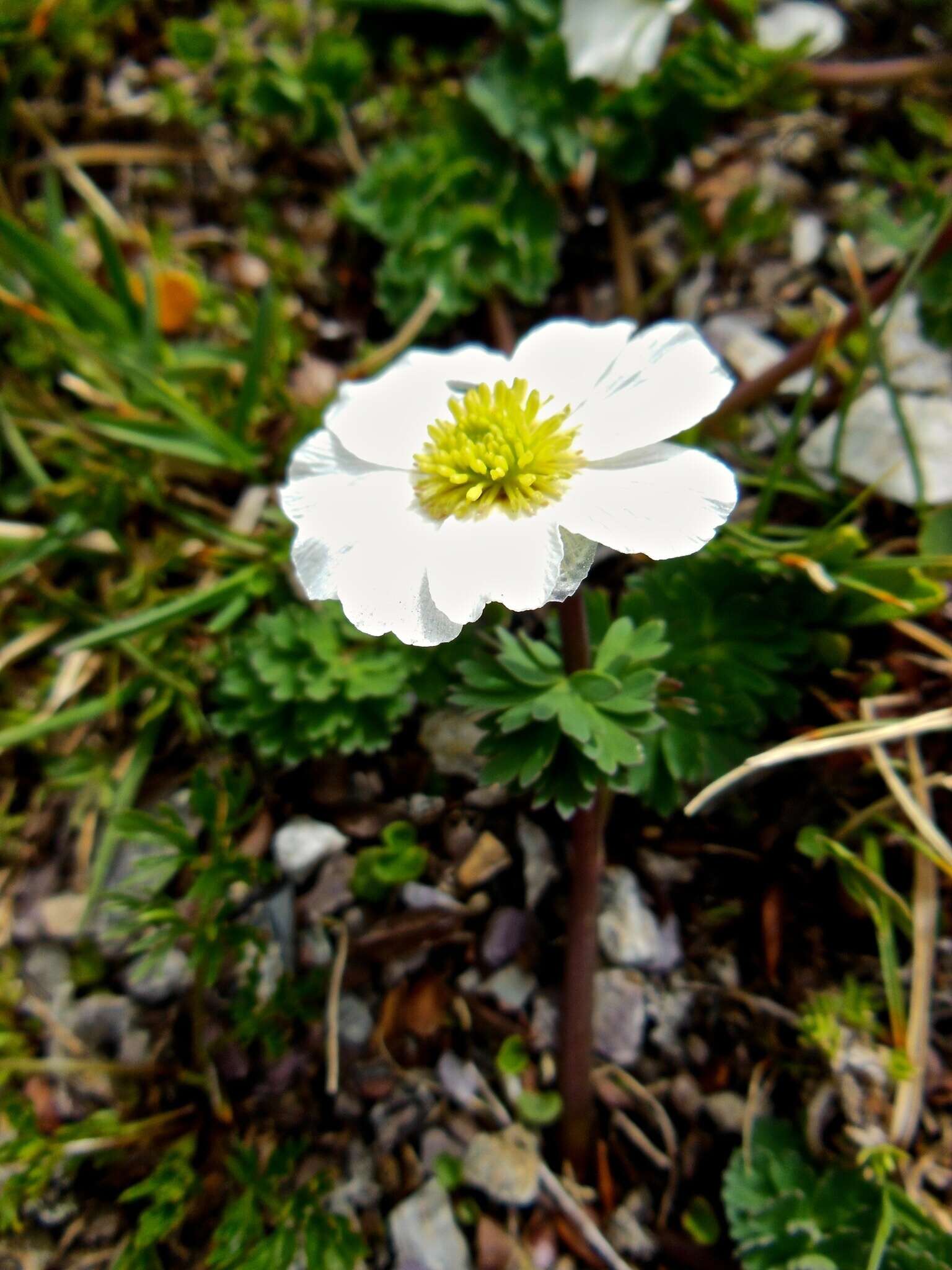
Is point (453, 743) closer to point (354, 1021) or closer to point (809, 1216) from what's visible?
point (354, 1021)

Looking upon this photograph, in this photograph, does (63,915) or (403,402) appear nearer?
(403,402)

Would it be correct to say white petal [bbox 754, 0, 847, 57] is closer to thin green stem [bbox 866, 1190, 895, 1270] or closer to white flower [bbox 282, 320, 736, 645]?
white flower [bbox 282, 320, 736, 645]

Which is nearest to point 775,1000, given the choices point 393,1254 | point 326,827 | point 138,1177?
point 393,1254

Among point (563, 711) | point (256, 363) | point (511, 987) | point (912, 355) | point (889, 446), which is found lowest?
point (511, 987)

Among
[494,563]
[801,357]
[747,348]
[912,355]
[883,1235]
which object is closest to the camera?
[494,563]

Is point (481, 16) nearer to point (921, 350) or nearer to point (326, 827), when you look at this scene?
point (921, 350)

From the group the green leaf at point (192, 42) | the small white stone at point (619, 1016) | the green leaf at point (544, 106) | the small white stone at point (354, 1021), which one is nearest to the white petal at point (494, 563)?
the small white stone at point (619, 1016)

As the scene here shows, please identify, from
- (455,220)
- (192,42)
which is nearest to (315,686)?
(455,220)
